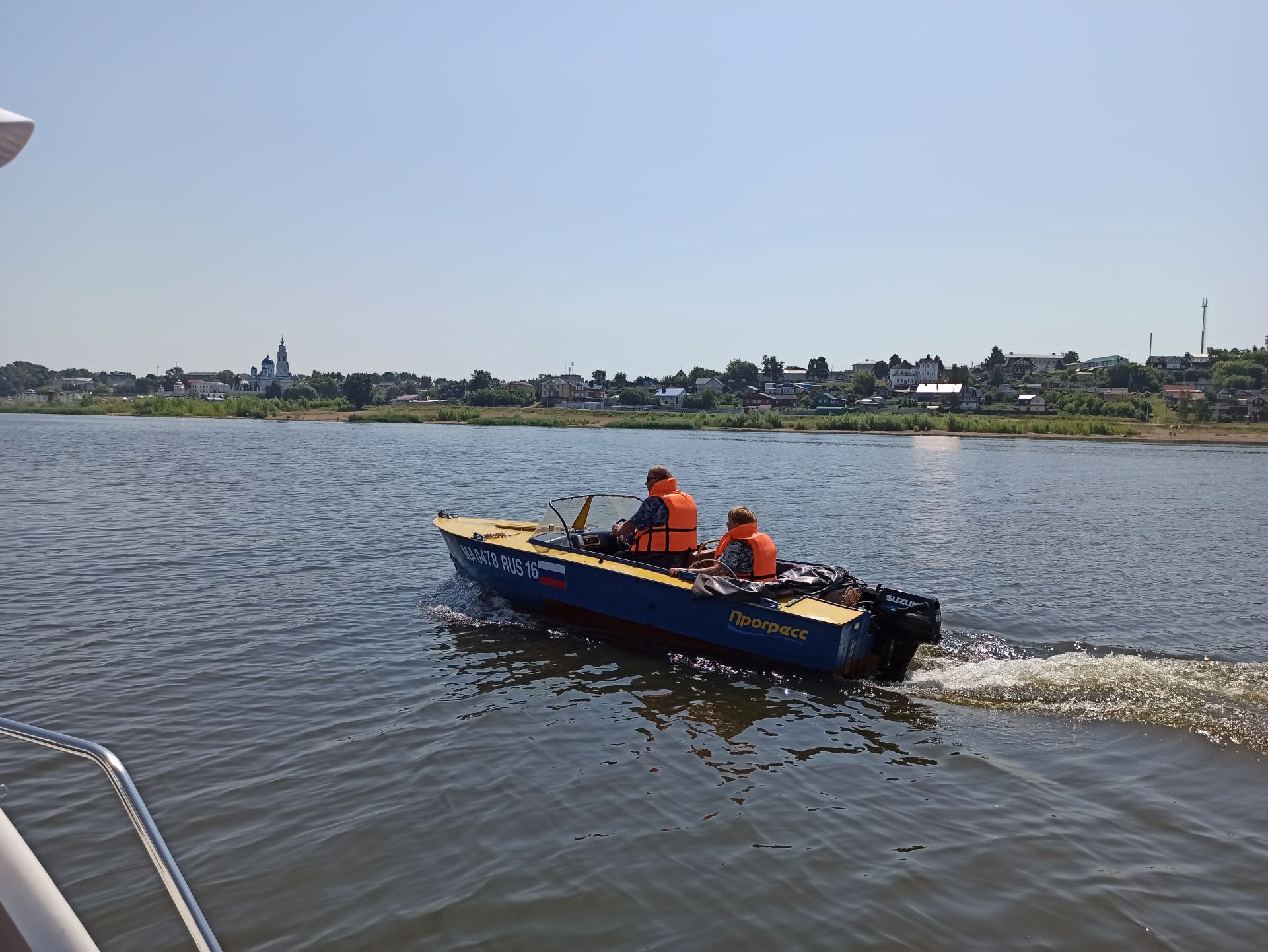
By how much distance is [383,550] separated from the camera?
56.9 feet

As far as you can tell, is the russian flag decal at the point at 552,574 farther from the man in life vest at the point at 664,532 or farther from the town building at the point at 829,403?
the town building at the point at 829,403

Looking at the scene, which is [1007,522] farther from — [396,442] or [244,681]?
[396,442]

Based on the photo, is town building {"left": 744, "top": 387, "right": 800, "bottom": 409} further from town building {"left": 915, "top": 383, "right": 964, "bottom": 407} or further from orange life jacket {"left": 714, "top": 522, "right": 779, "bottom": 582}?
orange life jacket {"left": 714, "top": 522, "right": 779, "bottom": 582}

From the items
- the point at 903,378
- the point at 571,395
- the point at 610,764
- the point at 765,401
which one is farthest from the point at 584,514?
the point at 903,378

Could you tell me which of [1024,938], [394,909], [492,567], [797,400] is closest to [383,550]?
[492,567]

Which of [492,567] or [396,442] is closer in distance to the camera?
[492,567]

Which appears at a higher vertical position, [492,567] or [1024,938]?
[492,567]

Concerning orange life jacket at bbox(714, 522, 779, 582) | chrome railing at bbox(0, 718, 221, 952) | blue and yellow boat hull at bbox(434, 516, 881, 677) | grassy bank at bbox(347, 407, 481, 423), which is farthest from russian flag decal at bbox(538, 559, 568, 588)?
grassy bank at bbox(347, 407, 481, 423)

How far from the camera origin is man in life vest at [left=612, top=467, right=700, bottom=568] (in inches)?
456

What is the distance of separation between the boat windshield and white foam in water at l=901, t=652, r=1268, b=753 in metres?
4.76

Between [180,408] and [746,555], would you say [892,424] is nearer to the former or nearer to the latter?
[180,408]

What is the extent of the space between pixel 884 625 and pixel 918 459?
45.7m

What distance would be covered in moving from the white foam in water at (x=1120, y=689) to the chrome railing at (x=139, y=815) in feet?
27.0

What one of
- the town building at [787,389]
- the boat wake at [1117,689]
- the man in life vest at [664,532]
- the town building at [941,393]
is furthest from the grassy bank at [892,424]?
the man in life vest at [664,532]
